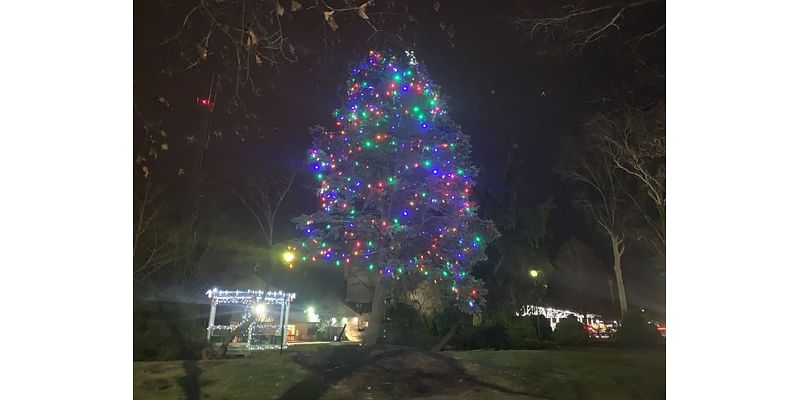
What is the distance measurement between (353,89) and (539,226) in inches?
141

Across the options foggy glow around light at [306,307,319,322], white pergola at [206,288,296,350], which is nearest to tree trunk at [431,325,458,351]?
foggy glow around light at [306,307,319,322]

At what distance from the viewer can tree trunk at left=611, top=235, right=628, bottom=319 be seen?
654 centimetres

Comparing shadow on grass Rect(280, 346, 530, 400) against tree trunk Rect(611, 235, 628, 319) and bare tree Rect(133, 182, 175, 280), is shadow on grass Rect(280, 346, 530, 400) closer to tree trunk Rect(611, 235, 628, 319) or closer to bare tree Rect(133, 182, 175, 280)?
bare tree Rect(133, 182, 175, 280)

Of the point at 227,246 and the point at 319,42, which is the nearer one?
the point at 319,42

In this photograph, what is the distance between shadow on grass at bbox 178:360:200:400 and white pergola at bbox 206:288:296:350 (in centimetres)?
69

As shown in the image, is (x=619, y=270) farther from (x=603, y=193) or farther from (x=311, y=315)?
(x=311, y=315)
